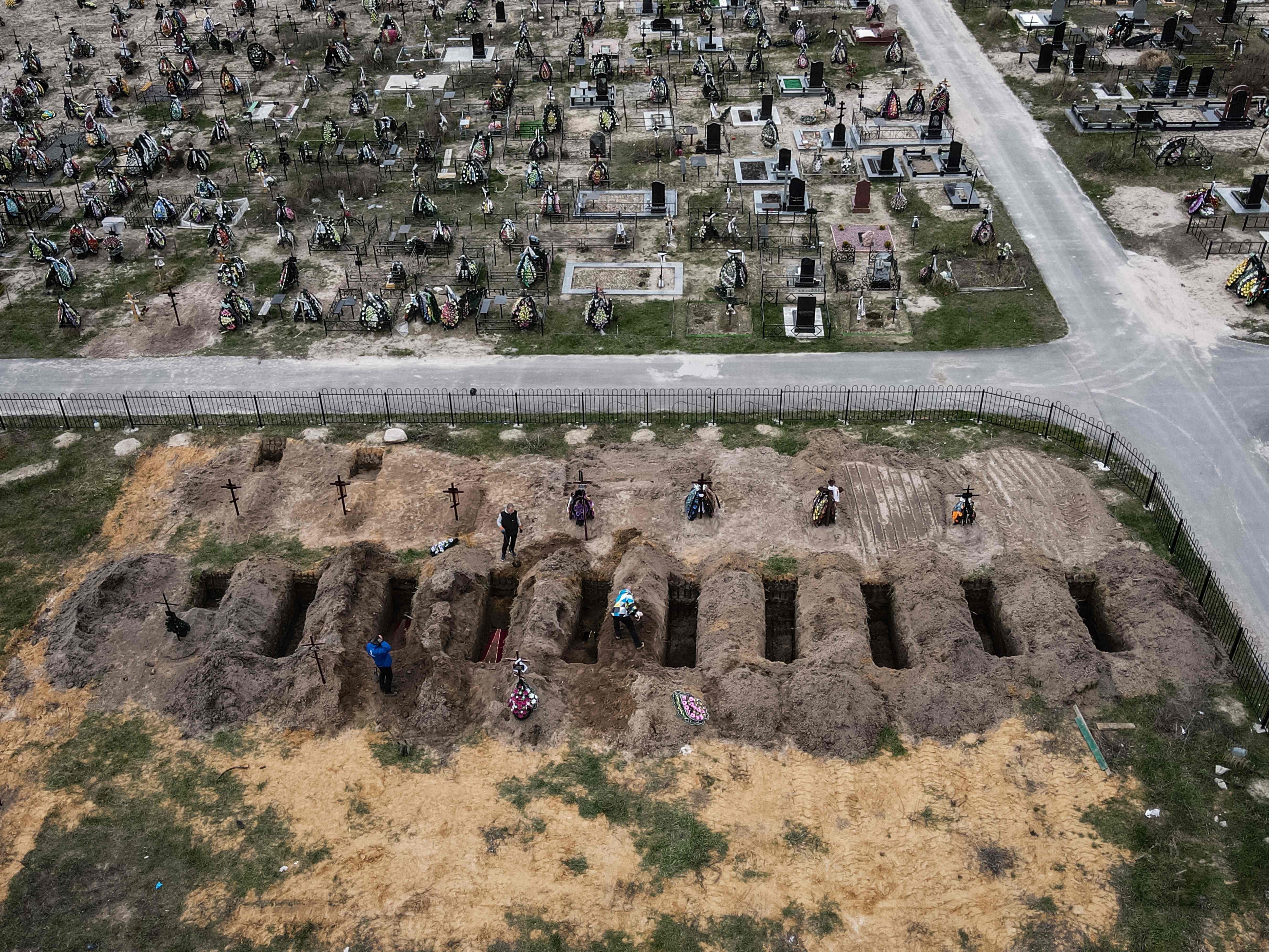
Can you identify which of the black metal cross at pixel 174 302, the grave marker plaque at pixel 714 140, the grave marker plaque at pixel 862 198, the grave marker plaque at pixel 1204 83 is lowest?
the black metal cross at pixel 174 302

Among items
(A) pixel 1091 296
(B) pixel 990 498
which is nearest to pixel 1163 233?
(A) pixel 1091 296

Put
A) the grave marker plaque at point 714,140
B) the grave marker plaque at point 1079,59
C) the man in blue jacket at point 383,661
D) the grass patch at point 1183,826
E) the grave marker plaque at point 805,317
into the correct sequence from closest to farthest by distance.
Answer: the grass patch at point 1183,826 → the man in blue jacket at point 383,661 → the grave marker plaque at point 805,317 → the grave marker plaque at point 714,140 → the grave marker plaque at point 1079,59

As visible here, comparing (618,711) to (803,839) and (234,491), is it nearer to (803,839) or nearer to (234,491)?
(803,839)

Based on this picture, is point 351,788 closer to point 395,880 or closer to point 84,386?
point 395,880

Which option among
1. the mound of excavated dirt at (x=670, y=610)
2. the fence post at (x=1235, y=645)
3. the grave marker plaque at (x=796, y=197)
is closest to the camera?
the mound of excavated dirt at (x=670, y=610)

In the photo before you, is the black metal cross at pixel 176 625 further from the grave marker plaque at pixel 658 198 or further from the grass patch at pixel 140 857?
the grave marker plaque at pixel 658 198

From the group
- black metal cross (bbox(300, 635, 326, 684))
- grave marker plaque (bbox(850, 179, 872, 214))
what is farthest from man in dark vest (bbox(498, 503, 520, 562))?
grave marker plaque (bbox(850, 179, 872, 214))

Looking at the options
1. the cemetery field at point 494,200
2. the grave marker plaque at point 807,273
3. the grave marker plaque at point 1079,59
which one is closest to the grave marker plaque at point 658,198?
the cemetery field at point 494,200
